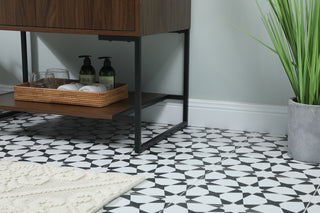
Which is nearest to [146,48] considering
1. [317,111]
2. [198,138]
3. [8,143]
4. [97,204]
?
[198,138]

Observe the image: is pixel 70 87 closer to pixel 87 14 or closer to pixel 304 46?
pixel 87 14

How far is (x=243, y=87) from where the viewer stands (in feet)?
7.66

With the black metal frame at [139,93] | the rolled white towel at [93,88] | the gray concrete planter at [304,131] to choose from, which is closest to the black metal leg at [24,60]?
the black metal frame at [139,93]

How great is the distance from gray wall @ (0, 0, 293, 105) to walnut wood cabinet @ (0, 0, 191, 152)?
0.16 m

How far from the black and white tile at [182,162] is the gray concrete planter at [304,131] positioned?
0.04 metres

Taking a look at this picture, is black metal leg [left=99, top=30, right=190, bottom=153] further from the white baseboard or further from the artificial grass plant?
the artificial grass plant

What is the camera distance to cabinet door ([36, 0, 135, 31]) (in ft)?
6.07

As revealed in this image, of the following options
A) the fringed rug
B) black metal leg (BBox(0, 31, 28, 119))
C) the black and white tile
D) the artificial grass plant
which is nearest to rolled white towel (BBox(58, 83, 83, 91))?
the black and white tile

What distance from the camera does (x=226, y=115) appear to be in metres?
2.38

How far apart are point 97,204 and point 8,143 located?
86 centimetres

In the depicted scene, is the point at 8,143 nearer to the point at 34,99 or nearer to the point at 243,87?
the point at 34,99

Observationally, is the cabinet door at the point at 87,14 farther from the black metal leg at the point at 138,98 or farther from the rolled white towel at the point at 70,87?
the rolled white towel at the point at 70,87

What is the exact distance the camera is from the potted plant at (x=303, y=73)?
179cm

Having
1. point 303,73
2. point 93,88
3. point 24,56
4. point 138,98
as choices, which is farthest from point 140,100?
point 24,56
